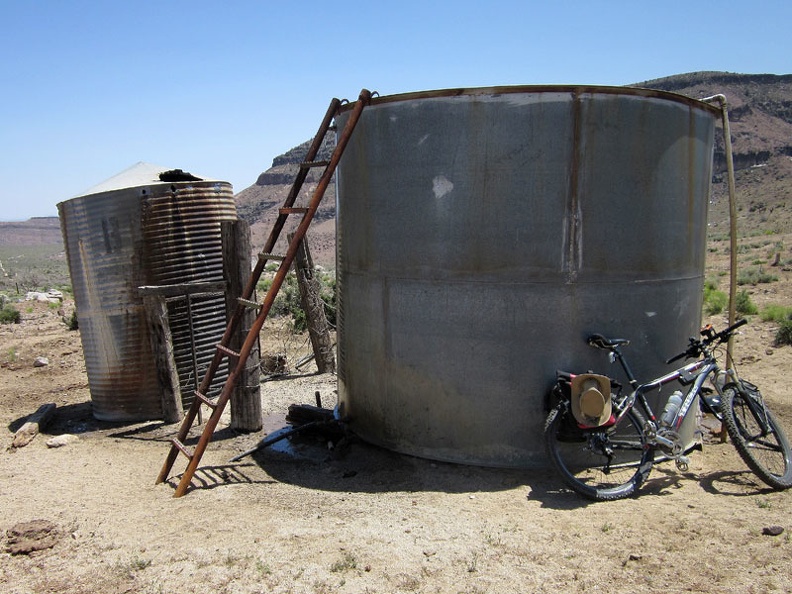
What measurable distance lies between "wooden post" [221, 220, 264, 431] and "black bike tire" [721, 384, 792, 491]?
181 inches

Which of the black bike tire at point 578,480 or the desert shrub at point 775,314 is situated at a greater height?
the black bike tire at point 578,480

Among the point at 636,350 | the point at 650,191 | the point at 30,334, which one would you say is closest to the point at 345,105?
the point at 650,191

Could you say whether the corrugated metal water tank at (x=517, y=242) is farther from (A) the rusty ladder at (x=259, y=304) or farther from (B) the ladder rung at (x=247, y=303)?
(B) the ladder rung at (x=247, y=303)

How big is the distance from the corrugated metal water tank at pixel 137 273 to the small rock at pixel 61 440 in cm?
79

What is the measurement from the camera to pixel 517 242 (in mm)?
5160

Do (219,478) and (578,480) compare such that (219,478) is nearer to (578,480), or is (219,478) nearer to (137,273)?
(137,273)

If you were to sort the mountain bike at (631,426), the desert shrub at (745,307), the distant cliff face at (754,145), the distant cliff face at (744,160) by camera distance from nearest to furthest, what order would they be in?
the mountain bike at (631,426)
the desert shrub at (745,307)
the distant cliff face at (754,145)
the distant cliff face at (744,160)

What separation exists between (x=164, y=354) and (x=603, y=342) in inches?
193

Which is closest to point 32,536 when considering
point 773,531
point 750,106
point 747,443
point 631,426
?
point 631,426

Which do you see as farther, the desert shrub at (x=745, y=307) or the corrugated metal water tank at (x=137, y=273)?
the desert shrub at (x=745, y=307)

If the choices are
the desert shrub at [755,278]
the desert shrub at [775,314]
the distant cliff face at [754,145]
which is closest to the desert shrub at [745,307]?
the desert shrub at [775,314]

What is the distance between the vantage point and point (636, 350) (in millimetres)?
5449

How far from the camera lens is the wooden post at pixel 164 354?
713cm

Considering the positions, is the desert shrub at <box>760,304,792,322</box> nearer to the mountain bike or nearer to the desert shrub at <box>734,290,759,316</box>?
the desert shrub at <box>734,290,759,316</box>
